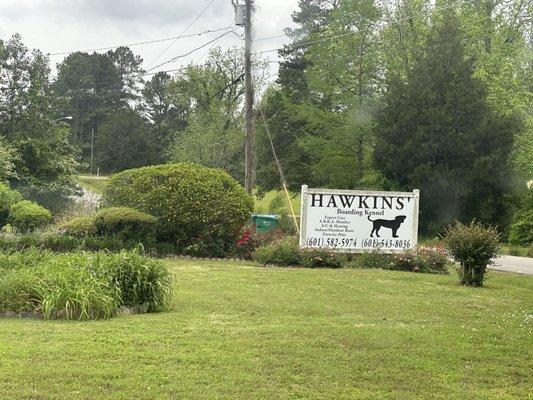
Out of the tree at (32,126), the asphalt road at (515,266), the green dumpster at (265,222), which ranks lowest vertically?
the asphalt road at (515,266)

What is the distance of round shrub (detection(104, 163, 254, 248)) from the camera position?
688 inches

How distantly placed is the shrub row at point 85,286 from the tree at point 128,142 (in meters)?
58.7

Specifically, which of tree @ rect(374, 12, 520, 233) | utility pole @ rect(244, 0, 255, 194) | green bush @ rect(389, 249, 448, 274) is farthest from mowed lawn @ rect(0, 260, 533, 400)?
tree @ rect(374, 12, 520, 233)

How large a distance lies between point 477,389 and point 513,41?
3190cm

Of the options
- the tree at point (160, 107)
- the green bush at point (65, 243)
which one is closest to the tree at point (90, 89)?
the tree at point (160, 107)

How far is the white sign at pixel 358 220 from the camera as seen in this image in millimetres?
16562

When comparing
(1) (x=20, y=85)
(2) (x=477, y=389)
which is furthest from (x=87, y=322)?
(1) (x=20, y=85)

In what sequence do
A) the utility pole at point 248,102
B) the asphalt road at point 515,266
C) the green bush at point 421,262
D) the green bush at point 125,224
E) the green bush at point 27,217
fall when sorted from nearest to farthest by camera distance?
the green bush at point 421,262 < the green bush at point 125,224 < the green bush at point 27,217 < the asphalt road at point 515,266 < the utility pole at point 248,102

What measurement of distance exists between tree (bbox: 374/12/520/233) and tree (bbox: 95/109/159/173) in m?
38.6

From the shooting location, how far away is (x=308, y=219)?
16625 mm

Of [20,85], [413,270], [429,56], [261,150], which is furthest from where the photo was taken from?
[261,150]

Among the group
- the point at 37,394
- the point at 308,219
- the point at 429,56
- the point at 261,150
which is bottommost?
the point at 37,394

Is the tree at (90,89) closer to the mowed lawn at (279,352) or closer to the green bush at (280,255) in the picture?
the green bush at (280,255)

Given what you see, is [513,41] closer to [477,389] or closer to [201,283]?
[201,283]
